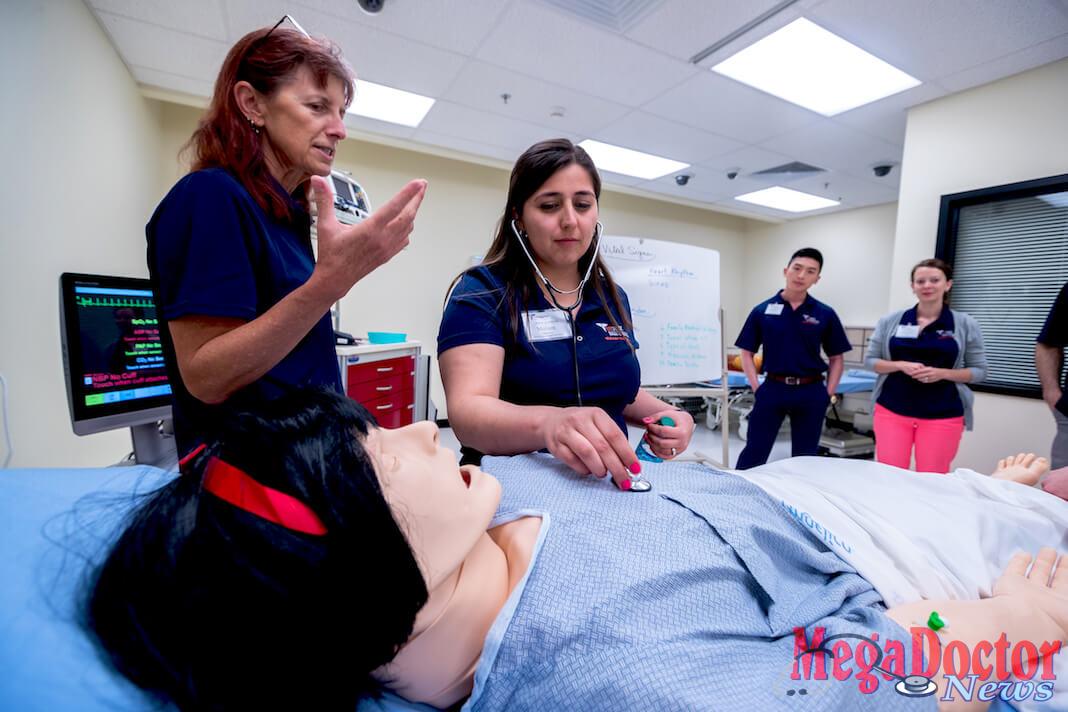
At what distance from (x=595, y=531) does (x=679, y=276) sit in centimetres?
237

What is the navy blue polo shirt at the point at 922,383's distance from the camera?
2.42 meters

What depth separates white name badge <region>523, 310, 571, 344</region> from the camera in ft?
3.56

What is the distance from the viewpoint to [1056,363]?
2.15 m

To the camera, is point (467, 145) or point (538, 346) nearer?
point (538, 346)

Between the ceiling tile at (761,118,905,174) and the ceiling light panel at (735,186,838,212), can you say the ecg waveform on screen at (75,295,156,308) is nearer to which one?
the ceiling tile at (761,118,905,174)

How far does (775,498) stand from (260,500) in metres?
0.89

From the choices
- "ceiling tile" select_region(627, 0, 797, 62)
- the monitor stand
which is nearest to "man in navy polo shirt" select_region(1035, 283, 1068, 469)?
"ceiling tile" select_region(627, 0, 797, 62)

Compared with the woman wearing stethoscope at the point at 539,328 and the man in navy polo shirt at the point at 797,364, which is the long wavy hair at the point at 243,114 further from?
the man in navy polo shirt at the point at 797,364

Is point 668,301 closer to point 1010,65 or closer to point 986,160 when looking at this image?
point 986,160

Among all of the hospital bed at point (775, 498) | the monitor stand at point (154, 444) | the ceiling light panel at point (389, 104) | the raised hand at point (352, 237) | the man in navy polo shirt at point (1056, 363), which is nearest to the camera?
the hospital bed at point (775, 498)

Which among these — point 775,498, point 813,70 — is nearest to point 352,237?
point 775,498

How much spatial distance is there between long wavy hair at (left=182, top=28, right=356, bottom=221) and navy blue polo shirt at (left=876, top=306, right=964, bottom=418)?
119 inches

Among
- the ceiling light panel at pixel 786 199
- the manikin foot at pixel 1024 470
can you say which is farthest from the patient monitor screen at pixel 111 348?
the ceiling light panel at pixel 786 199

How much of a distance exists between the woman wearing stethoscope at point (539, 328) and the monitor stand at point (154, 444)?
88cm
